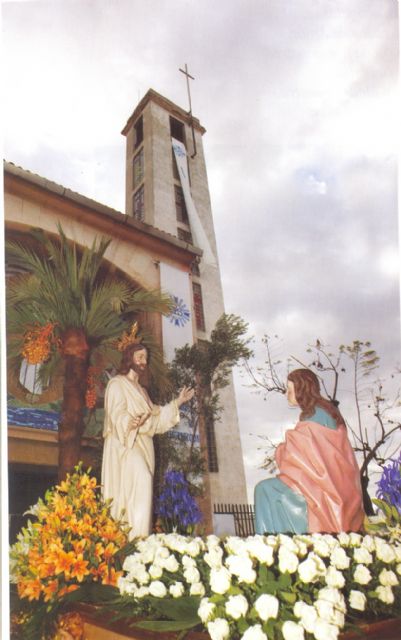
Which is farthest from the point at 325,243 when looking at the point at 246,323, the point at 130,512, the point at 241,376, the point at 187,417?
the point at 130,512

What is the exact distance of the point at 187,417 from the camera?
20.4ft

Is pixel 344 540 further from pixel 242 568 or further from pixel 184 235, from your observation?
pixel 184 235

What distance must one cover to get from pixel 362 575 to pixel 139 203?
22.4 feet

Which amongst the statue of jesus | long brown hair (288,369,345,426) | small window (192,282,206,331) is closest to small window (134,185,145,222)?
small window (192,282,206,331)

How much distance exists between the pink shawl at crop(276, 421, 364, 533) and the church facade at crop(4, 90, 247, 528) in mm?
1803

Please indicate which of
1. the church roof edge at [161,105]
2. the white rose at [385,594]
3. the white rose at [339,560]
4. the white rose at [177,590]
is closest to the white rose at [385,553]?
the white rose at [385,594]

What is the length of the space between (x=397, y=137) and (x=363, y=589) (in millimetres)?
3305

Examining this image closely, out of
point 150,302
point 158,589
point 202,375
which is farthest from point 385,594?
point 150,302

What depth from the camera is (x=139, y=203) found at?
8.20 meters

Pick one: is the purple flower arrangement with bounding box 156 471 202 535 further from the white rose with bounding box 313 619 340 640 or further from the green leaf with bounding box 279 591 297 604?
the white rose with bounding box 313 619 340 640

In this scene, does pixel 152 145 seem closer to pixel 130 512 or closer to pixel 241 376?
pixel 241 376

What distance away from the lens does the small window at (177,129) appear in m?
6.98

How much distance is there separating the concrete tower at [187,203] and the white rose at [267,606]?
13.2 feet

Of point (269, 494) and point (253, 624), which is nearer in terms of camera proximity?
point (253, 624)
